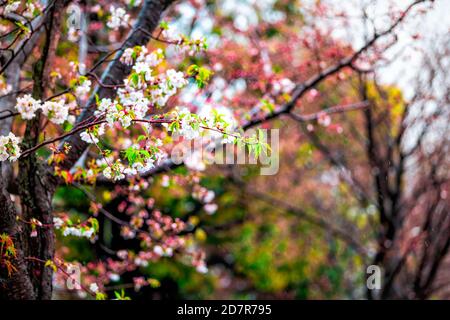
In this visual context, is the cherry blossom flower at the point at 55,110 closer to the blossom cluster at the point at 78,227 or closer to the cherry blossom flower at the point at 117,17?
the blossom cluster at the point at 78,227

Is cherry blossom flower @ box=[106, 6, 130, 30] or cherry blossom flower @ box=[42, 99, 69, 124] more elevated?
cherry blossom flower @ box=[106, 6, 130, 30]

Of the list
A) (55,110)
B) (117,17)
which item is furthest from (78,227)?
(117,17)

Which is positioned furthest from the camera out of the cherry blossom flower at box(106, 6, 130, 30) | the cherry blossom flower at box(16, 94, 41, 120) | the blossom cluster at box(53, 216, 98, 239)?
the cherry blossom flower at box(106, 6, 130, 30)

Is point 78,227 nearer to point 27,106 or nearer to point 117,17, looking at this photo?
point 27,106

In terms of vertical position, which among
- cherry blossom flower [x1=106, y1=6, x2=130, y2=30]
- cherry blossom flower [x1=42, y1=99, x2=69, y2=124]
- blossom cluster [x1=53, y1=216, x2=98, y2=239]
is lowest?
blossom cluster [x1=53, y1=216, x2=98, y2=239]

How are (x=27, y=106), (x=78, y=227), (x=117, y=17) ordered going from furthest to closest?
1. (x=117, y=17)
2. (x=78, y=227)
3. (x=27, y=106)

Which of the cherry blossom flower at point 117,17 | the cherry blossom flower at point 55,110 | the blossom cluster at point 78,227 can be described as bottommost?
the blossom cluster at point 78,227

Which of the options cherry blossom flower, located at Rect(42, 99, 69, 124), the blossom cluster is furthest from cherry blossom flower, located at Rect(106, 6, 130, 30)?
the blossom cluster

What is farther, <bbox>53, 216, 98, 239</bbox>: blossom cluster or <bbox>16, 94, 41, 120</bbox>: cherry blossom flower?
<bbox>53, 216, 98, 239</bbox>: blossom cluster

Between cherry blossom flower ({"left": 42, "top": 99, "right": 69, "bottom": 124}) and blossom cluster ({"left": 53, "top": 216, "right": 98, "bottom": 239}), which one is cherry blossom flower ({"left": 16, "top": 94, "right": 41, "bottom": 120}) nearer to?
cherry blossom flower ({"left": 42, "top": 99, "right": 69, "bottom": 124})

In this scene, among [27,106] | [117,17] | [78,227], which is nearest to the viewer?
[27,106]

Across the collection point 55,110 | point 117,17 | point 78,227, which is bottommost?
point 78,227

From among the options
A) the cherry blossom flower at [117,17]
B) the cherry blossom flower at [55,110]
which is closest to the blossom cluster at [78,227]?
the cherry blossom flower at [55,110]
